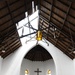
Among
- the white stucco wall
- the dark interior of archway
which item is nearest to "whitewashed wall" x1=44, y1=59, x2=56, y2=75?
the dark interior of archway

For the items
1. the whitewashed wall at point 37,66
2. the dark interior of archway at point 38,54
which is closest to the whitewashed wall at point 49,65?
the whitewashed wall at point 37,66

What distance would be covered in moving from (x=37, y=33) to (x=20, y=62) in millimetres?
5707

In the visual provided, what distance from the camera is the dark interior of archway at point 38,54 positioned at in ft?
61.2

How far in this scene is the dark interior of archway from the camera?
1866 cm

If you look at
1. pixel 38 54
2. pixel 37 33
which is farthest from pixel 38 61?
pixel 37 33

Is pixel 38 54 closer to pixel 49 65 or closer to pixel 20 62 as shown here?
pixel 49 65

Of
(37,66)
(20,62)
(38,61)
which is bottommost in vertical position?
A: (20,62)

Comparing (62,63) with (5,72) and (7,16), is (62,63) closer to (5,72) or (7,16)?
(5,72)

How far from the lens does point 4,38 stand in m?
12.4

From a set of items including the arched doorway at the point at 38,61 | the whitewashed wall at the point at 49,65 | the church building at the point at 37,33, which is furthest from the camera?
the arched doorway at the point at 38,61

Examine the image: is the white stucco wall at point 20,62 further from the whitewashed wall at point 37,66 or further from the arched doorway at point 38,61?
the whitewashed wall at point 37,66

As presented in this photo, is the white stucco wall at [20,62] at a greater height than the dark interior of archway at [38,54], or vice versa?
the dark interior of archway at [38,54]

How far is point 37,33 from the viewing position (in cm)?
1122

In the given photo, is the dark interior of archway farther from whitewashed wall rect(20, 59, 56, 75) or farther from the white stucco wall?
the white stucco wall
